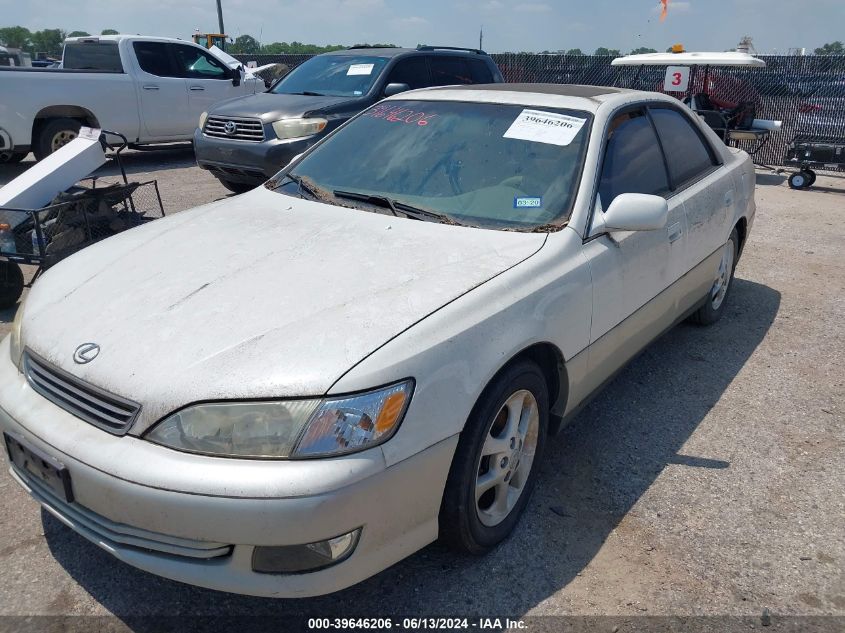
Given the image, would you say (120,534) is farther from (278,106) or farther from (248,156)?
(278,106)

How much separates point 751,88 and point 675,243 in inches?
438

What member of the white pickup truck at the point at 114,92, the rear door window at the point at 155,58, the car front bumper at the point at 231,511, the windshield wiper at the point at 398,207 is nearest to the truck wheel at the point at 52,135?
the white pickup truck at the point at 114,92

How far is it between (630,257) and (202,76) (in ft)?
33.6

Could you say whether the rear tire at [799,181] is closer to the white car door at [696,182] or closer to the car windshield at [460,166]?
the white car door at [696,182]

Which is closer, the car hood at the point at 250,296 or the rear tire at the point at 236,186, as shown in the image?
the car hood at the point at 250,296

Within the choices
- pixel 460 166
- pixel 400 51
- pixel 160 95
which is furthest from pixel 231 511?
pixel 160 95

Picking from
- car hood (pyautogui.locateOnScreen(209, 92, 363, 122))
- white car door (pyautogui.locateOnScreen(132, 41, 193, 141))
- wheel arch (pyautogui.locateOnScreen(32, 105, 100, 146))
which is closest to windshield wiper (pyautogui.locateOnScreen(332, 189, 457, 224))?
car hood (pyautogui.locateOnScreen(209, 92, 363, 122))

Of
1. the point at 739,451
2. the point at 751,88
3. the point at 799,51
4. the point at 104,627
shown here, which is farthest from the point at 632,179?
the point at 799,51

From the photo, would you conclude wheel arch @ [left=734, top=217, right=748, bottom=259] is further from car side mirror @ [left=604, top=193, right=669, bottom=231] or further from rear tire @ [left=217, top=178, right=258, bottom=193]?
rear tire @ [left=217, top=178, right=258, bottom=193]

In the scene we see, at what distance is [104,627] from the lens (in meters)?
2.29

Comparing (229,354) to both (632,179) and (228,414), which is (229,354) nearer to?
(228,414)

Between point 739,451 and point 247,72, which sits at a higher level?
point 247,72

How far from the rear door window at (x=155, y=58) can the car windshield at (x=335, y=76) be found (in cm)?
307

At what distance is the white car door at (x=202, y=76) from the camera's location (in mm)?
11375
